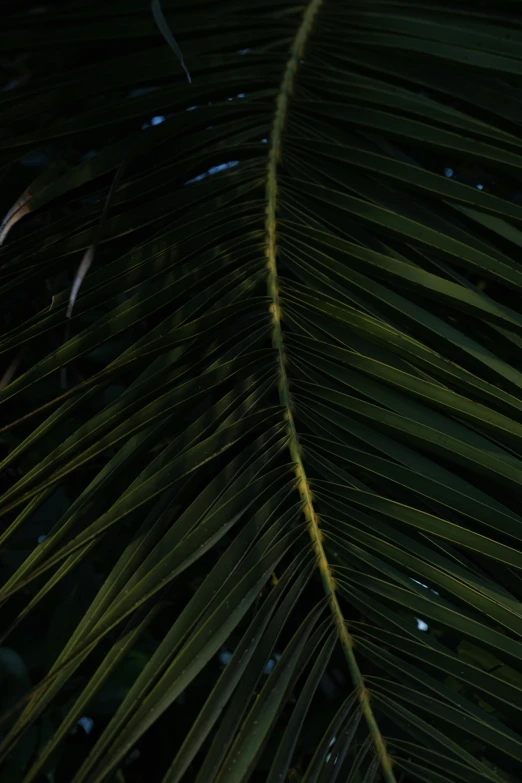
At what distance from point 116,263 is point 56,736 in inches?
16.0

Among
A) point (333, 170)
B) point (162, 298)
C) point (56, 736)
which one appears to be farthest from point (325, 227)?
point (56, 736)

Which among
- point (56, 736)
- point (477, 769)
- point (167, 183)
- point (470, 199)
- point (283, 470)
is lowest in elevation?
point (56, 736)

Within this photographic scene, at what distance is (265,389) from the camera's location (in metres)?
0.66

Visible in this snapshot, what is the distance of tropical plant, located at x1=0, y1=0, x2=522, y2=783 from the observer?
21.1 inches

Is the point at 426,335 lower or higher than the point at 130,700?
higher

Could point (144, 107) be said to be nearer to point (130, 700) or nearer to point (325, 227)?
point (325, 227)

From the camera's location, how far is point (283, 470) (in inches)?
24.4

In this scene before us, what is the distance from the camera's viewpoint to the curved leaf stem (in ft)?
1.77

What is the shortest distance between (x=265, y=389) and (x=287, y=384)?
0.8 inches

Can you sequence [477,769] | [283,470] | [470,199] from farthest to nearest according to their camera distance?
[470,199] → [283,470] → [477,769]

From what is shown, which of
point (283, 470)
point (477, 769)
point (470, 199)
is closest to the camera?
point (477, 769)

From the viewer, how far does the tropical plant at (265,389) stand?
0.54 metres

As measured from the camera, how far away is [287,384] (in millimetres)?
668

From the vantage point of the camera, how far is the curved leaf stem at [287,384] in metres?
0.54
